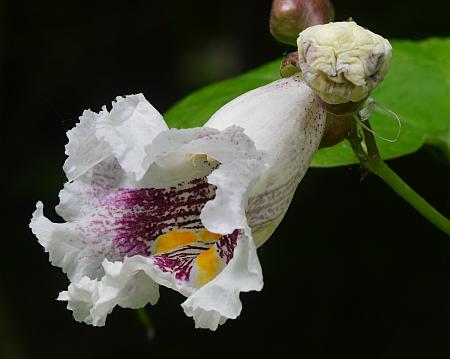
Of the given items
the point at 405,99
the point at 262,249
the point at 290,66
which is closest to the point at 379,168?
the point at 290,66

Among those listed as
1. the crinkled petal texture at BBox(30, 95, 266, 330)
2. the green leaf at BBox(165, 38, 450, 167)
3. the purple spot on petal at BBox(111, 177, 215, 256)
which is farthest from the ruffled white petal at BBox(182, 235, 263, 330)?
the green leaf at BBox(165, 38, 450, 167)

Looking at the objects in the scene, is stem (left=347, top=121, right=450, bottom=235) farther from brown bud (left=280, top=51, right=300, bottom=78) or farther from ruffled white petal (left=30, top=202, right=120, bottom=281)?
ruffled white petal (left=30, top=202, right=120, bottom=281)

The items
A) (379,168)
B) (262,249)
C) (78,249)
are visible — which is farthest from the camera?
(262,249)

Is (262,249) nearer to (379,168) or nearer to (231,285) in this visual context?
(379,168)

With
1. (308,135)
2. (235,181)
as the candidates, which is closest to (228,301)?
(235,181)

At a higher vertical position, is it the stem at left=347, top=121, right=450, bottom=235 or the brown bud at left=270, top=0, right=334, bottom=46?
the brown bud at left=270, top=0, right=334, bottom=46

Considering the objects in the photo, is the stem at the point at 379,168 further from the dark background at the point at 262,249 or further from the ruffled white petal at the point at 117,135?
the dark background at the point at 262,249
